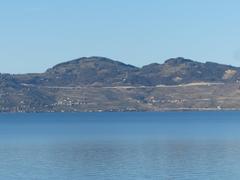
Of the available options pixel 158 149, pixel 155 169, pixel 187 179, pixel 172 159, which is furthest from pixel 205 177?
pixel 158 149

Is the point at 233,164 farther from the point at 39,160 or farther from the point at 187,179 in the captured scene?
the point at 39,160

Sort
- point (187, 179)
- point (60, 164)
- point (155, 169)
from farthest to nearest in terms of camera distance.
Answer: point (60, 164), point (155, 169), point (187, 179)

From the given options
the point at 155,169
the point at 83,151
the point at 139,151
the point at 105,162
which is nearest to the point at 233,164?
the point at 155,169

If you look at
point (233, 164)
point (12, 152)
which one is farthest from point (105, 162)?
point (12, 152)

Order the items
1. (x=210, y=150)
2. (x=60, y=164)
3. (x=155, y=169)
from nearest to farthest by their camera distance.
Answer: (x=155, y=169)
(x=60, y=164)
(x=210, y=150)

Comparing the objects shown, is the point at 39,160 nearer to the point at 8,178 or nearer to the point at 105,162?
the point at 105,162

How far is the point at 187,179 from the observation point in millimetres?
70938

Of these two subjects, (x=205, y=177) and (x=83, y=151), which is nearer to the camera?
(x=205, y=177)

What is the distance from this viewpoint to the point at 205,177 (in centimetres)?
7156

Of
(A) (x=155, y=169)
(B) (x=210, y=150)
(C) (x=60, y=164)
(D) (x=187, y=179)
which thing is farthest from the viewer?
(B) (x=210, y=150)

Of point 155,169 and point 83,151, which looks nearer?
point 155,169

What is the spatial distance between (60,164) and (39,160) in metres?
5.62

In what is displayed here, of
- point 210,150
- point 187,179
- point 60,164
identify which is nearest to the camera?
point 187,179

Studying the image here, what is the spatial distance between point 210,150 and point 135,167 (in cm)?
2297
